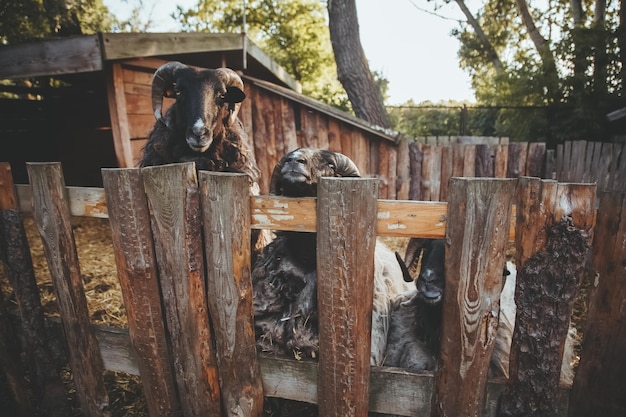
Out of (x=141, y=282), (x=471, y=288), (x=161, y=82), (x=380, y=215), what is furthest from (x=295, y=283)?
(x=161, y=82)

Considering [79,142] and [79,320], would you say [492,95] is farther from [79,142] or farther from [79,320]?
[79,320]

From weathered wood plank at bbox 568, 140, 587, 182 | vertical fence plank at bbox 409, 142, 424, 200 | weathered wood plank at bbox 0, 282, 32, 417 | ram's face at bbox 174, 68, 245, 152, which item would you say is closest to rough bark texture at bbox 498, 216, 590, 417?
ram's face at bbox 174, 68, 245, 152

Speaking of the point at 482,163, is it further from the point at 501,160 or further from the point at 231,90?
the point at 231,90

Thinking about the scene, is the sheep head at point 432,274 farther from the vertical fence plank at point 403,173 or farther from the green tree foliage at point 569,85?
the green tree foliage at point 569,85

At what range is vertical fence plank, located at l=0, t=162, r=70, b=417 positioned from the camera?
6.46ft

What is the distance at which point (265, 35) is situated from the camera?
2473cm

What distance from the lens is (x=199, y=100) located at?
3014mm

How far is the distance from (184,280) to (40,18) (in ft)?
48.8

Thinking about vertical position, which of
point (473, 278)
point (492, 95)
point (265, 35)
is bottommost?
point (473, 278)

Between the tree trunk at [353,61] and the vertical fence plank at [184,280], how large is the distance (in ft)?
24.5

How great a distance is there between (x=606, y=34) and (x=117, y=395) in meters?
11.4

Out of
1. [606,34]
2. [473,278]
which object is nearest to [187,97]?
[473,278]

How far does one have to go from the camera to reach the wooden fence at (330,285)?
4.71 ft

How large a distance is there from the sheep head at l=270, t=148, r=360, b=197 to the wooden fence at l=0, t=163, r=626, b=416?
2.21 ft
